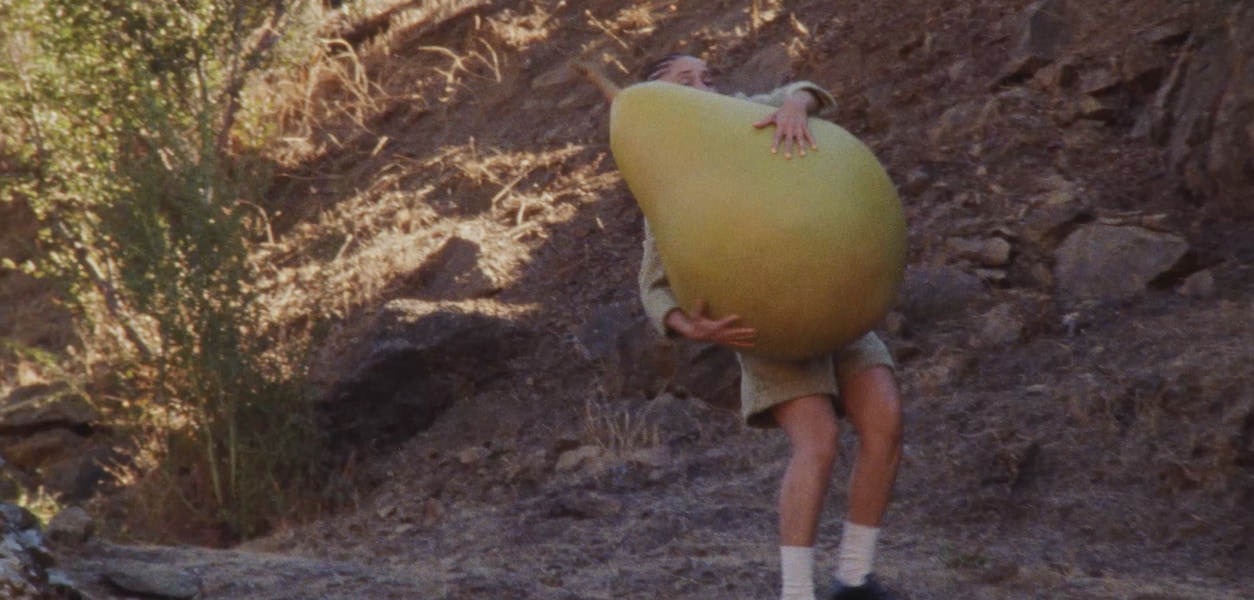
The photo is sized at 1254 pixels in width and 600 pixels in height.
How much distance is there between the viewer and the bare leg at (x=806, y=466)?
4.11 meters

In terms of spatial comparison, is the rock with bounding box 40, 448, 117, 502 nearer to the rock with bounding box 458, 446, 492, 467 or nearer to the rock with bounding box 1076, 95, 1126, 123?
the rock with bounding box 458, 446, 492, 467

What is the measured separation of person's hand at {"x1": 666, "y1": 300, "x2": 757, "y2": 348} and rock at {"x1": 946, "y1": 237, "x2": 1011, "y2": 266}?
3.68 metres

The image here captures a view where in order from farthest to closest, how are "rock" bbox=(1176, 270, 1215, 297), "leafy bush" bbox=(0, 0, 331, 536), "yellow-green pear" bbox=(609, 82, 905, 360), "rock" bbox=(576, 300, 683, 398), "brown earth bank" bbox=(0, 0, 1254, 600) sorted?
"rock" bbox=(576, 300, 683, 398), "leafy bush" bbox=(0, 0, 331, 536), "rock" bbox=(1176, 270, 1215, 297), "brown earth bank" bbox=(0, 0, 1254, 600), "yellow-green pear" bbox=(609, 82, 905, 360)

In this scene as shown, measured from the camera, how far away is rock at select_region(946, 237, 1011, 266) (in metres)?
7.48

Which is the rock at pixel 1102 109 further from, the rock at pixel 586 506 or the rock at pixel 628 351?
the rock at pixel 586 506

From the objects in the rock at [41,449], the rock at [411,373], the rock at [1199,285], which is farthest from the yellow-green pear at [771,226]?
the rock at [41,449]

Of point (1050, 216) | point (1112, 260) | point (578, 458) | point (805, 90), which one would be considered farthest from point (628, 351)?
point (805, 90)

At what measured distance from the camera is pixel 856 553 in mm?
4270

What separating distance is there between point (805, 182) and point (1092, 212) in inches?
158

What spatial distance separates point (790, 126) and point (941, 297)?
3.55 metres

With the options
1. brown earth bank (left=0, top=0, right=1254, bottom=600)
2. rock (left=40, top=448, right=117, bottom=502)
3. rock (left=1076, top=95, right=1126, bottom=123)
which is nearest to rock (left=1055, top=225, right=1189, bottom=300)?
brown earth bank (left=0, top=0, right=1254, bottom=600)

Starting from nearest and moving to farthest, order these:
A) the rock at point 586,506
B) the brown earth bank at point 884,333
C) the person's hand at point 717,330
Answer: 1. the person's hand at point 717,330
2. the brown earth bank at point 884,333
3. the rock at point 586,506

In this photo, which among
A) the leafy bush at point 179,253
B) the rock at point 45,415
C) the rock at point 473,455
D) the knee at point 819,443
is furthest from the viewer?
the rock at point 45,415

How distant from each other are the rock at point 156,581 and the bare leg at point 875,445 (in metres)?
2.00
